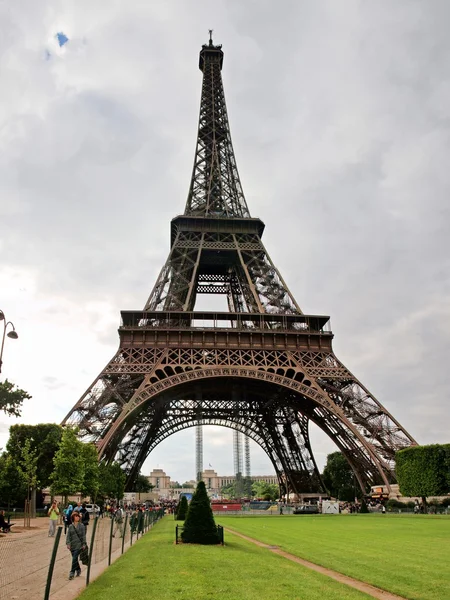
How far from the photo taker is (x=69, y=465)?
4144 cm

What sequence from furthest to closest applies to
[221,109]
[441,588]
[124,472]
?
[221,109], [124,472], [441,588]

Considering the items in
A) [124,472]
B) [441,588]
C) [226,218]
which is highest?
[226,218]

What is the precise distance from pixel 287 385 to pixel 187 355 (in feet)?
33.5

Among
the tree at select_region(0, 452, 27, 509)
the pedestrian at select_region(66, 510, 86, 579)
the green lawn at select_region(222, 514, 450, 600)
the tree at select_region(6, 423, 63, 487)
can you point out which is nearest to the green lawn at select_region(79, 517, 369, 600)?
the pedestrian at select_region(66, 510, 86, 579)

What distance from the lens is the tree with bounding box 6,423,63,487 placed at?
48156mm

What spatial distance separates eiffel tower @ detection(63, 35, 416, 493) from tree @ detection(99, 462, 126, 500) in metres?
1.44

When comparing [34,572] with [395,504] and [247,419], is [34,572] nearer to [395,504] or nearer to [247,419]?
[395,504]

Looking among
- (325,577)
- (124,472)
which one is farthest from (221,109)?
(325,577)

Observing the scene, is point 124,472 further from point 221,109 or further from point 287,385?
point 221,109

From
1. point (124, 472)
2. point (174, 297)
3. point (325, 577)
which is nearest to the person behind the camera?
point (325, 577)

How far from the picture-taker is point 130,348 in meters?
48.8

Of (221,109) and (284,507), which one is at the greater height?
(221,109)

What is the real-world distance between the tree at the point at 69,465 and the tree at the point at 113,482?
1371 centimetres

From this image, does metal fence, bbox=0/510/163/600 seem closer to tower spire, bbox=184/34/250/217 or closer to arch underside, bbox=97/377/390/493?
arch underside, bbox=97/377/390/493
